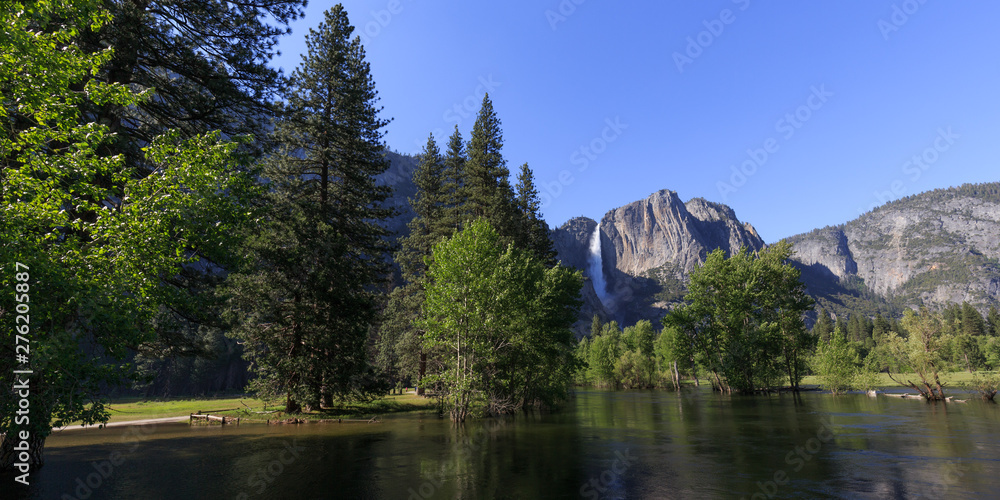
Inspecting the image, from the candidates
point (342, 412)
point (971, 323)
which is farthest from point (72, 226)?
point (971, 323)

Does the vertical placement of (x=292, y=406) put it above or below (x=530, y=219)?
below

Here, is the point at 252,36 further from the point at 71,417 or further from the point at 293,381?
the point at 293,381

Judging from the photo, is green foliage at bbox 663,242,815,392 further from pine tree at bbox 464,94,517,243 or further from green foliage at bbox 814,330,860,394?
pine tree at bbox 464,94,517,243

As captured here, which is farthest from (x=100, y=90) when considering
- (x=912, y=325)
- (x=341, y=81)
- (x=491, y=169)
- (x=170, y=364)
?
(x=170, y=364)

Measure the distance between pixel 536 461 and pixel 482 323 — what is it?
13058mm

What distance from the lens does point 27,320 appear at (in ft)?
31.2

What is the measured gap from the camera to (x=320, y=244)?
27484 millimetres

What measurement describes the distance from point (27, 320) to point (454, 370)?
2236cm

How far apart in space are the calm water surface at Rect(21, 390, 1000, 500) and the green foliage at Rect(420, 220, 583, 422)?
3952 millimetres

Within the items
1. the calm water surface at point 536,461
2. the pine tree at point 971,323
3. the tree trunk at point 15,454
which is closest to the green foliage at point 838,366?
the calm water surface at point 536,461

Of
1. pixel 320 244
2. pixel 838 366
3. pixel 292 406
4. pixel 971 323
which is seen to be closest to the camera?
pixel 320 244

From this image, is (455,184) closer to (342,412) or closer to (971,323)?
(342,412)

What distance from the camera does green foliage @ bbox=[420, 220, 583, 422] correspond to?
94.3 feet

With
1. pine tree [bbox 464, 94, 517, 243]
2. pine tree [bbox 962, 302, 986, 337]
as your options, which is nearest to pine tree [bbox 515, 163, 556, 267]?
pine tree [bbox 464, 94, 517, 243]
